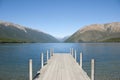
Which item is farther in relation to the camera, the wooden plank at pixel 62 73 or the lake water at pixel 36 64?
the lake water at pixel 36 64

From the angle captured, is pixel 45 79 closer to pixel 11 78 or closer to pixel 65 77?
pixel 65 77

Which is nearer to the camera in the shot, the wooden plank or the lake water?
the wooden plank

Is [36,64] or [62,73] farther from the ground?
[62,73]

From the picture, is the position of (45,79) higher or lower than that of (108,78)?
higher

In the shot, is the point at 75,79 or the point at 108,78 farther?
the point at 108,78

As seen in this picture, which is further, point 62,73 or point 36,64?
point 36,64

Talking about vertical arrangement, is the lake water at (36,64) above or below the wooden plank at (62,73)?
below

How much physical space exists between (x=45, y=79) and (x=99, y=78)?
37.0 feet

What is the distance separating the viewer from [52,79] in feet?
56.2

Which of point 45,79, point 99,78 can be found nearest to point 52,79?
point 45,79

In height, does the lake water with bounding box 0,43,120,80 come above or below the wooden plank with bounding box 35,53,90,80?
below

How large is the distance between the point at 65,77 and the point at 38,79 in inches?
95.7

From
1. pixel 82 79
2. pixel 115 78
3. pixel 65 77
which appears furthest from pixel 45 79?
pixel 115 78

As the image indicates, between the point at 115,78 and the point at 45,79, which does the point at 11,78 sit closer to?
the point at 45,79
